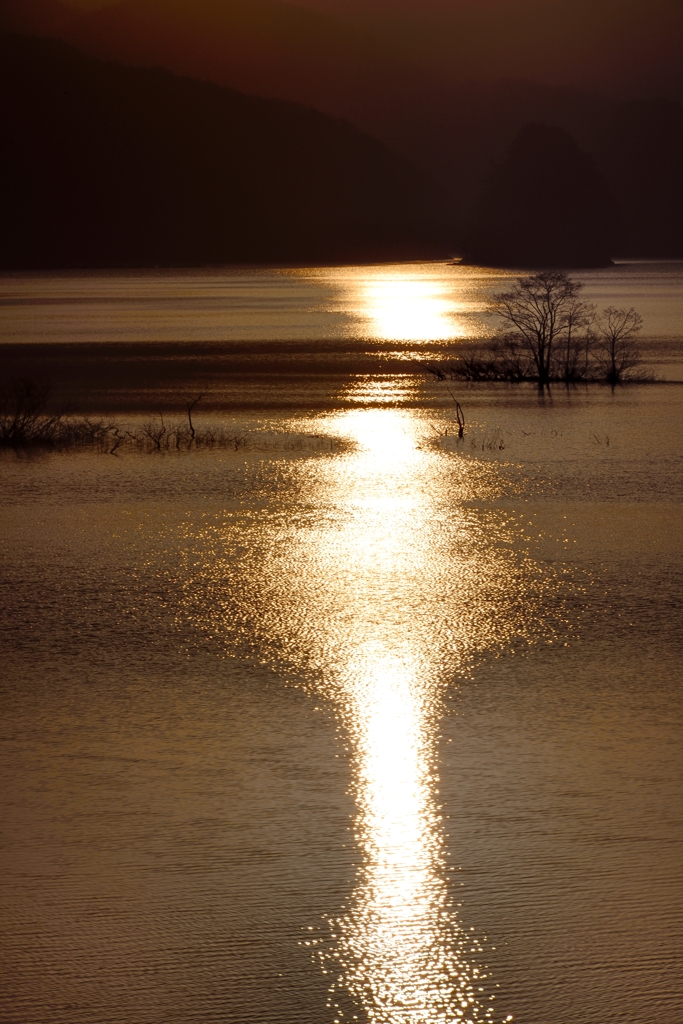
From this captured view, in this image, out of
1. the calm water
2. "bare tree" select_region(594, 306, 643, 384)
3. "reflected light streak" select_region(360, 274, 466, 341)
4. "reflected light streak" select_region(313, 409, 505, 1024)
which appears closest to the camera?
"reflected light streak" select_region(313, 409, 505, 1024)

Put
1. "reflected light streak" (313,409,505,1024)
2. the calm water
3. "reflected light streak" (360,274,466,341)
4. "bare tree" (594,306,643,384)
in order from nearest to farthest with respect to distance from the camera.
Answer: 1. "reflected light streak" (313,409,505,1024)
2. the calm water
3. "bare tree" (594,306,643,384)
4. "reflected light streak" (360,274,466,341)

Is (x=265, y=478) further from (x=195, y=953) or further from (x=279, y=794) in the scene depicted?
(x=195, y=953)

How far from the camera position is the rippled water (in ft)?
17.6

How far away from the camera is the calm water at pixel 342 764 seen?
538 centimetres

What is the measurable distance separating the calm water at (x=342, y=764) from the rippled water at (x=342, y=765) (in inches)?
0.9

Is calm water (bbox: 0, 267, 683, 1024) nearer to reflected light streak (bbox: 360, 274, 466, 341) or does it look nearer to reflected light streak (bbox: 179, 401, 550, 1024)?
reflected light streak (bbox: 179, 401, 550, 1024)

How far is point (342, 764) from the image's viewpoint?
24.9 feet

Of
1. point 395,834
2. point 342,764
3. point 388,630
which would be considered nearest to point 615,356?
point 388,630

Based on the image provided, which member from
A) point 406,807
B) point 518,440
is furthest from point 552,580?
point 518,440

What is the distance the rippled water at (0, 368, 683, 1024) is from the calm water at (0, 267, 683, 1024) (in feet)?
0.07

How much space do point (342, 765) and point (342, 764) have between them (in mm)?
16

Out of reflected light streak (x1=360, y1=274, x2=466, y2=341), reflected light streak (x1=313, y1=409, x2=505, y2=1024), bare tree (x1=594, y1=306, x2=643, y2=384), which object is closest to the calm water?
reflected light streak (x1=313, y1=409, x2=505, y2=1024)

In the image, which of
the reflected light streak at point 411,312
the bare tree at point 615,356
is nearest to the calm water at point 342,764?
the bare tree at point 615,356

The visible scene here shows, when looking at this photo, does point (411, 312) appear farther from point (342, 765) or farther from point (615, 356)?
point (342, 765)
